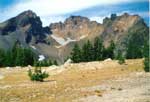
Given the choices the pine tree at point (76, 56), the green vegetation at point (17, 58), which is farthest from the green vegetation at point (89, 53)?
the green vegetation at point (17, 58)

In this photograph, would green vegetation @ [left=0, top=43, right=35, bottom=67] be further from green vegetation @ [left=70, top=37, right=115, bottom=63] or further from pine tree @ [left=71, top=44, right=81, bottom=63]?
green vegetation @ [left=70, top=37, right=115, bottom=63]

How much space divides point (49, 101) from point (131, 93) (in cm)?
612

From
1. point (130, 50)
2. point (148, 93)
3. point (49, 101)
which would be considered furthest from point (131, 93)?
point (130, 50)

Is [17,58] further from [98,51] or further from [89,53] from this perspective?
[98,51]

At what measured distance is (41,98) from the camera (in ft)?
105

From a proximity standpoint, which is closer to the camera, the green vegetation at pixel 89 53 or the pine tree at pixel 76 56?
the pine tree at pixel 76 56

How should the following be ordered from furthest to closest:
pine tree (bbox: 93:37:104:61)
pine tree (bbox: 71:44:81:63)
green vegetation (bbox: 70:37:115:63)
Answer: pine tree (bbox: 93:37:104:61)
green vegetation (bbox: 70:37:115:63)
pine tree (bbox: 71:44:81:63)

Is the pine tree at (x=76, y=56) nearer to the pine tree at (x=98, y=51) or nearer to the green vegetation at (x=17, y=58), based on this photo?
the pine tree at (x=98, y=51)

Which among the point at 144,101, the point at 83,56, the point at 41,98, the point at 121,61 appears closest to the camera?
the point at 144,101

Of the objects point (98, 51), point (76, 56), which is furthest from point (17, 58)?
point (98, 51)

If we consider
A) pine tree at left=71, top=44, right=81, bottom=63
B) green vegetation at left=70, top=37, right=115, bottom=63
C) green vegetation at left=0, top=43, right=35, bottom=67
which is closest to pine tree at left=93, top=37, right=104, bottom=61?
green vegetation at left=70, top=37, right=115, bottom=63

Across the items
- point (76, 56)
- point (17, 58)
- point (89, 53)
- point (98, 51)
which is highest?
point (17, 58)

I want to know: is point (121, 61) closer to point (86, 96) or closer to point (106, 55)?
point (86, 96)

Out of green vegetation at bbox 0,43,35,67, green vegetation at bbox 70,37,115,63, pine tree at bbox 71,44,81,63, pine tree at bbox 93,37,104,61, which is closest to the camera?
green vegetation at bbox 0,43,35,67
